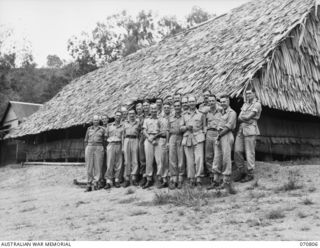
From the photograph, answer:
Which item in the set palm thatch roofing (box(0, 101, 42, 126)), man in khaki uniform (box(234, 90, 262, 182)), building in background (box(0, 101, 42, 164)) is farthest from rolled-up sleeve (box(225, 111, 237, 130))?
palm thatch roofing (box(0, 101, 42, 126))

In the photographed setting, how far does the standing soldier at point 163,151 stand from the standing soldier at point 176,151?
6.9 inches

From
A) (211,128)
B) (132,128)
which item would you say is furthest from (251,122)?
(132,128)

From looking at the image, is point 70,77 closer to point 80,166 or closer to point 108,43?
point 108,43

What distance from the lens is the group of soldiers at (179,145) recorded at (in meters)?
7.71

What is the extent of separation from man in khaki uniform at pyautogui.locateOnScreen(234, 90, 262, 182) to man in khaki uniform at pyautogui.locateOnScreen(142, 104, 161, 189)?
1596 millimetres

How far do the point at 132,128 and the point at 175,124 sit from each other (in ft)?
4.01

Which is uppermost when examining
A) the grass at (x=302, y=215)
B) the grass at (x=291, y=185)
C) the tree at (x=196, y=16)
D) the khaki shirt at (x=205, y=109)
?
the tree at (x=196, y=16)

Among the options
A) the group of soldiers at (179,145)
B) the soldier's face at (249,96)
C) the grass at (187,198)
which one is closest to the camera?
the grass at (187,198)

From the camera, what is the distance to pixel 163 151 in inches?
333

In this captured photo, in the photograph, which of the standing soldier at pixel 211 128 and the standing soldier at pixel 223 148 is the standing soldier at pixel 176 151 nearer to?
the standing soldier at pixel 211 128

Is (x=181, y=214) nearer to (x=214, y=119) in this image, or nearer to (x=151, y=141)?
(x=214, y=119)

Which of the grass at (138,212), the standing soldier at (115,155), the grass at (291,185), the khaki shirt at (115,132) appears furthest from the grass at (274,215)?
the khaki shirt at (115,132)

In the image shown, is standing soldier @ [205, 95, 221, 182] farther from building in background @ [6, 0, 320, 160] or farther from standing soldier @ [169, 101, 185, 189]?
building in background @ [6, 0, 320, 160]

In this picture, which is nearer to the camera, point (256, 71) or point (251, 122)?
point (251, 122)
